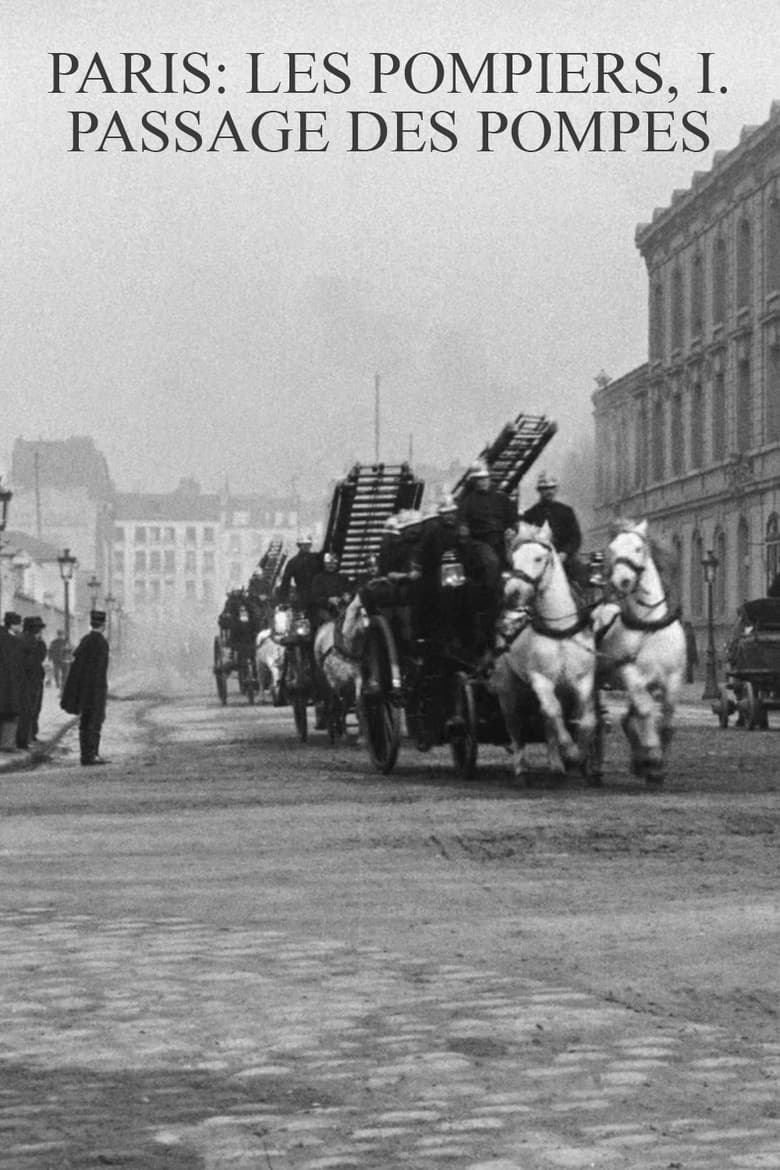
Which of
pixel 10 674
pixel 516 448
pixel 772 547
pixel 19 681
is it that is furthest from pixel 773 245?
pixel 516 448

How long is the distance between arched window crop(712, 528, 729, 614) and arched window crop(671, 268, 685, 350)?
29.2ft

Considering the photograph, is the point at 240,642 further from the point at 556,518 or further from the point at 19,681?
the point at 556,518

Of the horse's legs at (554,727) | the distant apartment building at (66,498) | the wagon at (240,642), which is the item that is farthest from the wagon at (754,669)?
the distant apartment building at (66,498)

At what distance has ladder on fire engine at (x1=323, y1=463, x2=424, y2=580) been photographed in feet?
85.1

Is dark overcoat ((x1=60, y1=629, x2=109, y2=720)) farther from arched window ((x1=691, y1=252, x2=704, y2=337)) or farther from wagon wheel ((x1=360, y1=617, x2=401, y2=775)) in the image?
arched window ((x1=691, y1=252, x2=704, y2=337))

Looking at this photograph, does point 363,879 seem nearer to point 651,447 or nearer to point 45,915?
point 45,915

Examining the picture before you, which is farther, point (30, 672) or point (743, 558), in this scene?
point (743, 558)

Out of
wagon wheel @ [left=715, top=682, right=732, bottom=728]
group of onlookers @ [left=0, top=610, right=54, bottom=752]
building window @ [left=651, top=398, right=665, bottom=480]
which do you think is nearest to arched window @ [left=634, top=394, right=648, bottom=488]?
building window @ [left=651, top=398, right=665, bottom=480]

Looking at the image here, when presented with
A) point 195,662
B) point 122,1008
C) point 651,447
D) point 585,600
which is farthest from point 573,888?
point 195,662

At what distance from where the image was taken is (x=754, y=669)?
32.0m

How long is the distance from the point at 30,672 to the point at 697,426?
45.7 meters

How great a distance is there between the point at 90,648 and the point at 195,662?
88.7 meters

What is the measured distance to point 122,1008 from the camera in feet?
25.2

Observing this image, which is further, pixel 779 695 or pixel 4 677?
pixel 779 695
